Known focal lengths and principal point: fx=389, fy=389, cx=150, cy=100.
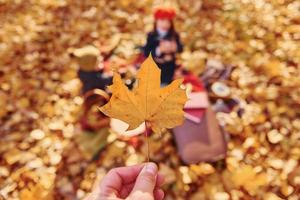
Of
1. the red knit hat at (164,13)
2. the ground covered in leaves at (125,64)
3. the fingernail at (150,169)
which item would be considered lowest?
the ground covered in leaves at (125,64)

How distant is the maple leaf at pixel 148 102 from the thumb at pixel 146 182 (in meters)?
0.16

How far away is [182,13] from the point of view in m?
3.33

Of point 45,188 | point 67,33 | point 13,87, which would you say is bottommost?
point 45,188

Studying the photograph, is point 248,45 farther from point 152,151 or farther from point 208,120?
point 152,151

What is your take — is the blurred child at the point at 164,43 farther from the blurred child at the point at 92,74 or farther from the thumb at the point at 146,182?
the thumb at the point at 146,182

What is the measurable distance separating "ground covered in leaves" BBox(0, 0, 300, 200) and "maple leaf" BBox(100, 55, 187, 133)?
3.92ft

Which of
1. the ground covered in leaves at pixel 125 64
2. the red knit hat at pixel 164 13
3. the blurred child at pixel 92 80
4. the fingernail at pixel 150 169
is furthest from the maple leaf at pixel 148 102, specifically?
the red knit hat at pixel 164 13

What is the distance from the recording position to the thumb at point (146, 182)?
108 cm

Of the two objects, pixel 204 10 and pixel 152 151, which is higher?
pixel 204 10

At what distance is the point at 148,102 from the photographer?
1006 mm

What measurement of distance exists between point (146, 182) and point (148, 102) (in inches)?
9.6

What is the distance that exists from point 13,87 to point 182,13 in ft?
4.96

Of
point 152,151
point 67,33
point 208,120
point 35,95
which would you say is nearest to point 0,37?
point 67,33

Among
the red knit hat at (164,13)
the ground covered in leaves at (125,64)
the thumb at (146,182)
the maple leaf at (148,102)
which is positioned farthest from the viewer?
the red knit hat at (164,13)
